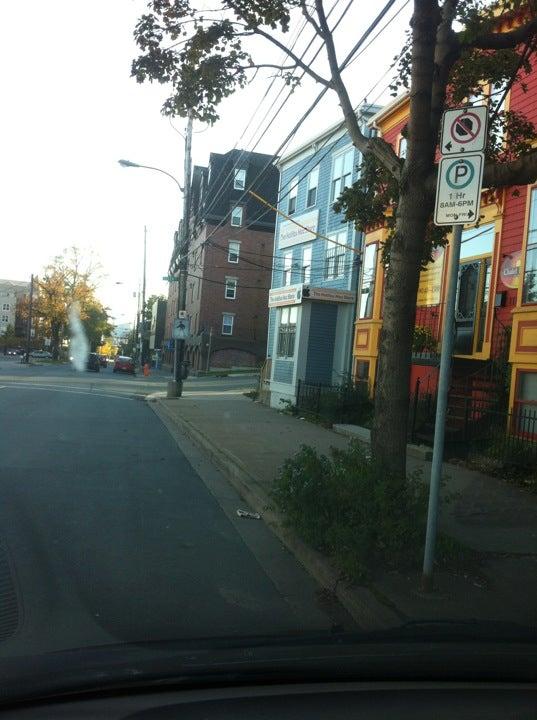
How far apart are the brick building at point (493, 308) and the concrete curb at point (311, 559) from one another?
435 centimetres

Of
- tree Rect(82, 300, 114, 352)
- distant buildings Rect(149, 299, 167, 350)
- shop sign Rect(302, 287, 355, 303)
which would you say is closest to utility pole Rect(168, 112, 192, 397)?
shop sign Rect(302, 287, 355, 303)

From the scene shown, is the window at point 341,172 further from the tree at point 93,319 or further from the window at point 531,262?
the tree at point 93,319

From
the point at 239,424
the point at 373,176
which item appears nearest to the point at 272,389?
the point at 239,424

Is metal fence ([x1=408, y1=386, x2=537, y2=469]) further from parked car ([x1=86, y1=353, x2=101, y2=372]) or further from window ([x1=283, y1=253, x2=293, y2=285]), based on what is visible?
parked car ([x1=86, y1=353, x2=101, y2=372])

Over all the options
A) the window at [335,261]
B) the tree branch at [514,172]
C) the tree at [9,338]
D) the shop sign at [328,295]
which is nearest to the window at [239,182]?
the window at [335,261]

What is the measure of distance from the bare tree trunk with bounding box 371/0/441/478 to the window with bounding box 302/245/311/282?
19787mm

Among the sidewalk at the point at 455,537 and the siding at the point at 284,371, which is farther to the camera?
the siding at the point at 284,371

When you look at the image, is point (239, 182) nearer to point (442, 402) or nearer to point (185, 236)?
point (185, 236)

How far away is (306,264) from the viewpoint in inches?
1059

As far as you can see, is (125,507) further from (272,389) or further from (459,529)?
(272,389)

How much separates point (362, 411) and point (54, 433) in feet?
25.3

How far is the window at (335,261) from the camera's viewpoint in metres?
23.6

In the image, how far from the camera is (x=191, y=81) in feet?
29.9

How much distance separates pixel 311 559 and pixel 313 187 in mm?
21601
